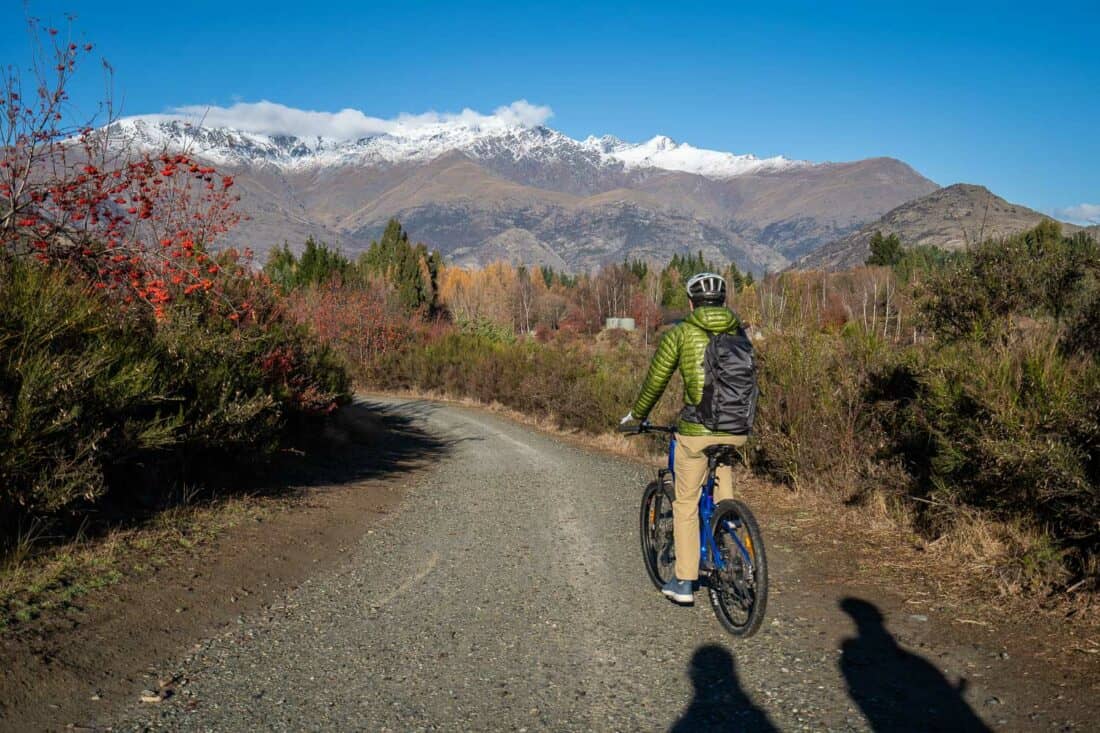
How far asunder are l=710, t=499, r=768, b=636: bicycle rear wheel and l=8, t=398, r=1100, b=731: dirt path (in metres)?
0.15

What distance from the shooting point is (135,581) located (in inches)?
223

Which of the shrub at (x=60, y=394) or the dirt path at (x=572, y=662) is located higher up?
the shrub at (x=60, y=394)

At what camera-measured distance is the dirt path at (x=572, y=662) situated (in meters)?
3.89

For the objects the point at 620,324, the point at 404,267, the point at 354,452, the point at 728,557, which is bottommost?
the point at 354,452

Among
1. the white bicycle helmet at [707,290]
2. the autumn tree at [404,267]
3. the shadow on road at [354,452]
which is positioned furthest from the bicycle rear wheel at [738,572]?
the autumn tree at [404,267]

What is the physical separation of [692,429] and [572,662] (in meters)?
1.79

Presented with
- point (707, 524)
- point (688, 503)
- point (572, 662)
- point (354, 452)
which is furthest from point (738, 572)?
point (354, 452)

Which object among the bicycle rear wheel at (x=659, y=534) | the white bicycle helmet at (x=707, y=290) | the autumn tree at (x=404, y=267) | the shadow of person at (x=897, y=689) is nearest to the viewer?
the shadow of person at (x=897, y=689)

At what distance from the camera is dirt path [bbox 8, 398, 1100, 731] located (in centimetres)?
389

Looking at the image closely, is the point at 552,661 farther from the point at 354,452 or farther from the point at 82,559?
the point at 354,452

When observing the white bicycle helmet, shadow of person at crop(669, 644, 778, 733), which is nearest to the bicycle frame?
shadow of person at crop(669, 644, 778, 733)

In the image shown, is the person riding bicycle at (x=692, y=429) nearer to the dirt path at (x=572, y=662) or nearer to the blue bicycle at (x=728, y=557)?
the blue bicycle at (x=728, y=557)

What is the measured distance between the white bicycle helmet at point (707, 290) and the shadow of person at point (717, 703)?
239cm

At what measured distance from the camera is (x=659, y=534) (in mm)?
6301
